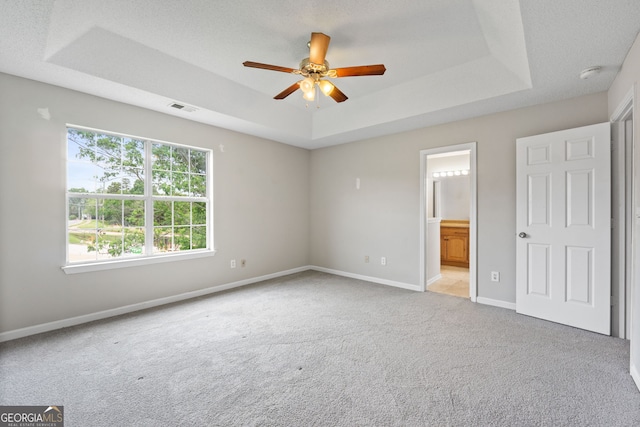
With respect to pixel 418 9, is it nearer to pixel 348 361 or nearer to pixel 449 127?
pixel 449 127

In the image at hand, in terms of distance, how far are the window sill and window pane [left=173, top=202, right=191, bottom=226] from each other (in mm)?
458

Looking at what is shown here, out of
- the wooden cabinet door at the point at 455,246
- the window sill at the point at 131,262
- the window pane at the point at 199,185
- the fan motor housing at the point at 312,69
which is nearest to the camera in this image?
the fan motor housing at the point at 312,69

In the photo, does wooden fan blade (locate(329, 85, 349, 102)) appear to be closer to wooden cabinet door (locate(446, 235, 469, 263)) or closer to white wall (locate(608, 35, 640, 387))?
white wall (locate(608, 35, 640, 387))

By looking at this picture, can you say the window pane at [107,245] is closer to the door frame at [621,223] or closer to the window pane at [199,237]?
the window pane at [199,237]

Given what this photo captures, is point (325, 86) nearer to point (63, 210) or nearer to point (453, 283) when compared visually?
point (63, 210)

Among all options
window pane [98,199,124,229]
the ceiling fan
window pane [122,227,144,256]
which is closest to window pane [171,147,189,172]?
window pane [98,199,124,229]

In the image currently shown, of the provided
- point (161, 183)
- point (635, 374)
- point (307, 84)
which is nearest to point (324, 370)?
point (635, 374)

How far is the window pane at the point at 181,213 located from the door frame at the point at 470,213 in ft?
11.2

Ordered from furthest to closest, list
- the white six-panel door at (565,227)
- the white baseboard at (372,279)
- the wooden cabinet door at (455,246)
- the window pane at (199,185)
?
the wooden cabinet door at (455,246), the white baseboard at (372,279), the window pane at (199,185), the white six-panel door at (565,227)

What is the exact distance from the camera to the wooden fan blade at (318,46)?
2314mm

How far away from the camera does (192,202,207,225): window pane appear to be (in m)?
4.03

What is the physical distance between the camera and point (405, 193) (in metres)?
4.33

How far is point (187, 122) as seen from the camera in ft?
12.6

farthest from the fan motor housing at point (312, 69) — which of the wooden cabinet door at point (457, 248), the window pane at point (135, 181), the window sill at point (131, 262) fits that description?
the wooden cabinet door at point (457, 248)
